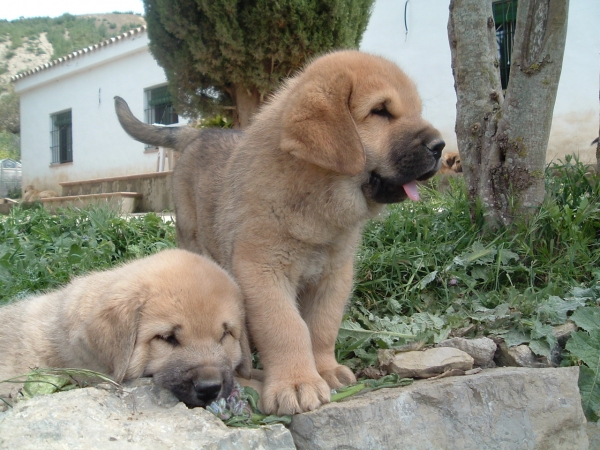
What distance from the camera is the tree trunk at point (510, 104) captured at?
4.34 m

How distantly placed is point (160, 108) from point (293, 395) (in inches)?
712

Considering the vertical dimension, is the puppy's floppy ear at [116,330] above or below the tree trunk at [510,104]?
below

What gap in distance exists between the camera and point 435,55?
13.0 m

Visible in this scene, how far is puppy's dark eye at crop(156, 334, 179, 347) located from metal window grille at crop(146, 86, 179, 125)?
16.9m

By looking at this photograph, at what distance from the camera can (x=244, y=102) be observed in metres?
9.71

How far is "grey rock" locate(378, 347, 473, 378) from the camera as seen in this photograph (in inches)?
114

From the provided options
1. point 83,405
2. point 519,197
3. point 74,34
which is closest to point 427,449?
point 83,405

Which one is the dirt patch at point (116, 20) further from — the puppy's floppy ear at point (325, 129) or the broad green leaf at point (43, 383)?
the broad green leaf at point (43, 383)

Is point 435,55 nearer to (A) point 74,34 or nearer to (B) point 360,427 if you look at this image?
(B) point 360,427

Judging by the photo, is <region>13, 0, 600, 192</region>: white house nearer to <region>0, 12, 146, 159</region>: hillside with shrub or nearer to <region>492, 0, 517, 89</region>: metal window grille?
<region>492, 0, 517, 89</region>: metal window grille

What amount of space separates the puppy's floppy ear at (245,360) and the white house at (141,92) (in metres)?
3.65

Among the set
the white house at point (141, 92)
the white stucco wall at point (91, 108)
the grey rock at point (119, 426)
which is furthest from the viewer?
the white stucco wall at point (91, 108)

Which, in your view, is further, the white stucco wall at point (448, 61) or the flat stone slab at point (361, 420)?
the white stucco wall at point (448, 61)

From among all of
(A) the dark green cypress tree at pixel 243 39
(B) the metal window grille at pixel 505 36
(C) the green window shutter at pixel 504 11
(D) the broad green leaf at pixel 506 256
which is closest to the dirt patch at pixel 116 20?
(C) the green window shutter at pixel 504 11
